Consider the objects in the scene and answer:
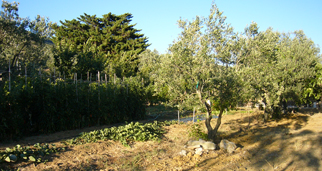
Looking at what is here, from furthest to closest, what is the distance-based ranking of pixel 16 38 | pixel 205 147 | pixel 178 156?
pixel 16 38 < pixel 205 147 < pixel 178 156

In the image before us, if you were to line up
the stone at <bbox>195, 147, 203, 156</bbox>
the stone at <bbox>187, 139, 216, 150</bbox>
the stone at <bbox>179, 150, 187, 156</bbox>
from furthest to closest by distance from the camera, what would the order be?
the stone at <bbox>187, 139, 216, 150</bbox>
the stone at <bbox>195, 147, 203, 156</bbox>
the stone at <bbox>179, 150, 187, 156</bbox>

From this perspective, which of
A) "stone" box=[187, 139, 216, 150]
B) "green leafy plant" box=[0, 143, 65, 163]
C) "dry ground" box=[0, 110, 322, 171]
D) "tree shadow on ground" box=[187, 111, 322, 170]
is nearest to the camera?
"green leafy plant" box=[0, 143, 65, 163]

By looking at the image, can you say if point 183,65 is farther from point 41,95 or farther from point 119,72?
point 119,72

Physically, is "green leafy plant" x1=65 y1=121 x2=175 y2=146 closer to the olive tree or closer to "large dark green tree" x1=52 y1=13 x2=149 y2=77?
the olive tree

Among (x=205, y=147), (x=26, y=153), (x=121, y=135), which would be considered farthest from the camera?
(x=121, y=135)

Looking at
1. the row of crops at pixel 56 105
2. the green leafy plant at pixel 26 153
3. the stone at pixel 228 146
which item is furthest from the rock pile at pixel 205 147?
the row of crops at pixel 56 105

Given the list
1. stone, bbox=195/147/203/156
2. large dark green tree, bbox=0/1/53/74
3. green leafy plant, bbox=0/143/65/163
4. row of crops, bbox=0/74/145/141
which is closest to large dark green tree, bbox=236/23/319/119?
stone, bbox=195/147/203/156

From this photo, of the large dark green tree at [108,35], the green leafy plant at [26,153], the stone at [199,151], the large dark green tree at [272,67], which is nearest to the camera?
the green leafy plant at [26,153]

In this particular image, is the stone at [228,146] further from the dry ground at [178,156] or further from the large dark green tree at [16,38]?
the large dark green tree at [16,38]

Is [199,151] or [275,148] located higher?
[199,151]

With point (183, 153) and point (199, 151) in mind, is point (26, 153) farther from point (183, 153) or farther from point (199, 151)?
point (199, 151)

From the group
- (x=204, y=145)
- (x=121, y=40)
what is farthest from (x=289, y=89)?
(x=121, y=40)

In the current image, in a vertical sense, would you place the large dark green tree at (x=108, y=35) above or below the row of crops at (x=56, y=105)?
above

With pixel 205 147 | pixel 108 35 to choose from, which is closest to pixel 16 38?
pixel 108 35
